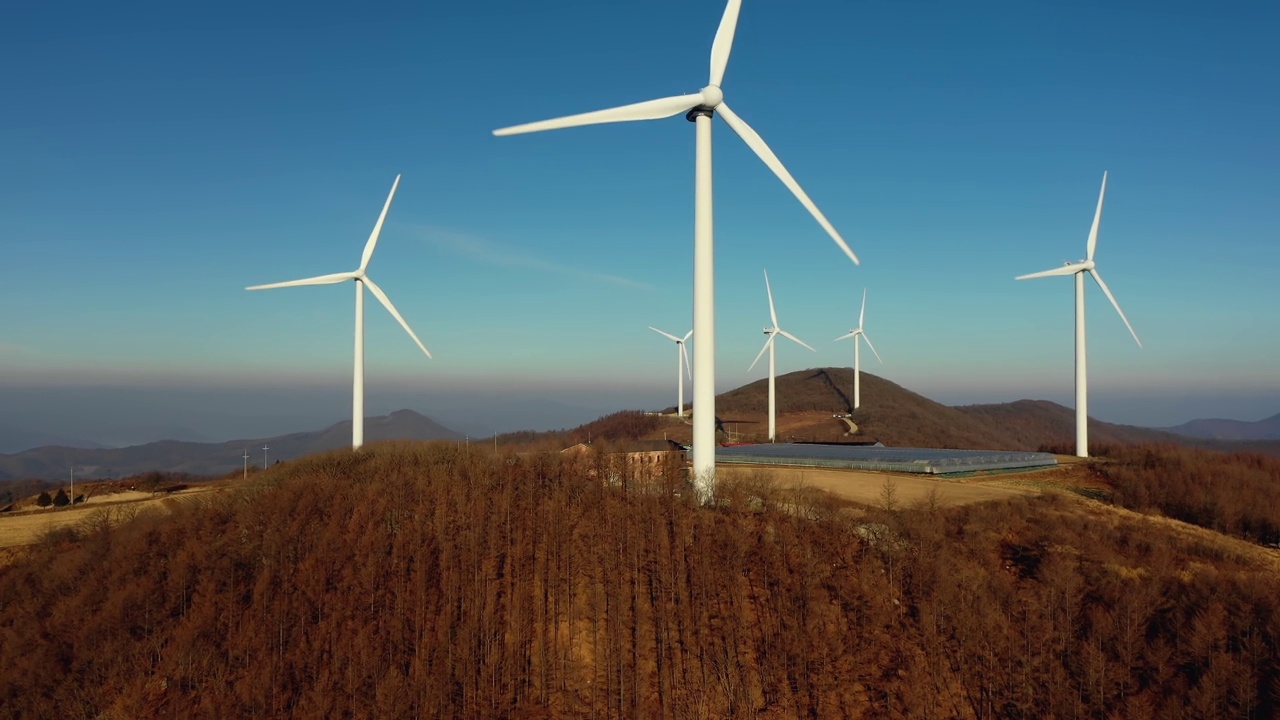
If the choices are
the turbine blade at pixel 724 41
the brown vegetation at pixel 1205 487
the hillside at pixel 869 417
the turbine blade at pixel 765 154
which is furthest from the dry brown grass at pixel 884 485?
the hillside at pixel 869 417

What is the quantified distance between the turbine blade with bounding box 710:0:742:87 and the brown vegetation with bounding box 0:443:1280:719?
1906cm

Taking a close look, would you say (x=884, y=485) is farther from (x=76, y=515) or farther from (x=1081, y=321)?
(x=76, y=515)

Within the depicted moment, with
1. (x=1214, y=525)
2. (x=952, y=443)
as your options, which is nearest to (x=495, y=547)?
(x=1214, y=525)

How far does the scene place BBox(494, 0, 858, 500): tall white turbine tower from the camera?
92.2ft

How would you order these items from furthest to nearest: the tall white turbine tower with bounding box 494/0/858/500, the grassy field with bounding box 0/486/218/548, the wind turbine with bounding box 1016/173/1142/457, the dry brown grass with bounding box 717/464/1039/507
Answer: the wind turbine with bounding box 1016/173/1142/457
the dry brown grass with bounding box 717/464/1039/507
the grassy field with bounding box 0/486/218/548
the tall white turbine tower with bounding box 494/0/858/500

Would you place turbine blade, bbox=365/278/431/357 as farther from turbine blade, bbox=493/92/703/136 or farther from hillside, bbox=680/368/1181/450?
hillside, bbox=680/368/1181/450

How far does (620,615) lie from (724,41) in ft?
80.6

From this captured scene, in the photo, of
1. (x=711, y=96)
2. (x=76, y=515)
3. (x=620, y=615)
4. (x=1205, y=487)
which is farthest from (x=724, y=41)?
(x=76, y=515)

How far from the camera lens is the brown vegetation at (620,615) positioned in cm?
1986

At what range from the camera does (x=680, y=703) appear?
19891 mm

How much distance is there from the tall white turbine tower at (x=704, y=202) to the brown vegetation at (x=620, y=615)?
3.19m

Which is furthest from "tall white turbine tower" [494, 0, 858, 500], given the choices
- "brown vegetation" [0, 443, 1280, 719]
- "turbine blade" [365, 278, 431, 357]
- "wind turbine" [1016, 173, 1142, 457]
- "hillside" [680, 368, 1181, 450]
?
"hillside" [680, 368, 1181, 450]

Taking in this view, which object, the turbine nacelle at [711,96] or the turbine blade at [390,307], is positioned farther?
the turbine blade at [390,307]

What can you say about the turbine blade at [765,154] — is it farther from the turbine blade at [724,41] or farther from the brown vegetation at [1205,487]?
the brown vegetation at [1205,487]
